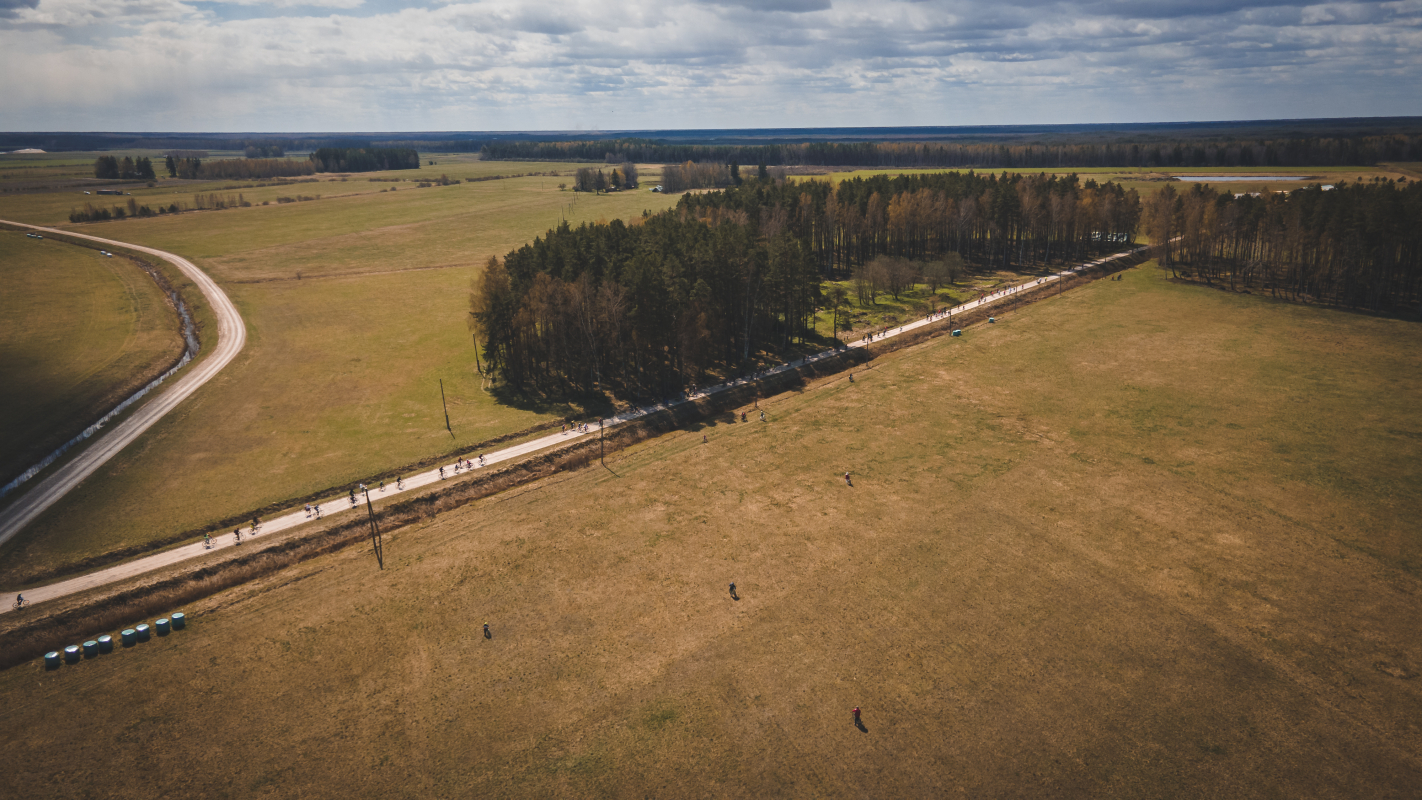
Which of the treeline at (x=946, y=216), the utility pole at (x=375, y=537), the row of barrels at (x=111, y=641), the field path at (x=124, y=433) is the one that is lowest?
the row of barrels at (x=111, y=641)

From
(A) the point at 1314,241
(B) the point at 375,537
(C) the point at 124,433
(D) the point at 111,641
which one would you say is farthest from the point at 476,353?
(A) the point at 1314,241

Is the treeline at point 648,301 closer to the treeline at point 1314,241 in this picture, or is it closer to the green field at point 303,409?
the green field at point 303,409

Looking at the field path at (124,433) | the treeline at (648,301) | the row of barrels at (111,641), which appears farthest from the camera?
the treeline at (648,301)

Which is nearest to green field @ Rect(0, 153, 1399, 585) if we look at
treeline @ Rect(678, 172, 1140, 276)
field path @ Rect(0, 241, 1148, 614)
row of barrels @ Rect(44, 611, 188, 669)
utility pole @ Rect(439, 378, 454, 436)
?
utility pole @ Rect(439, 378, 454, 436)

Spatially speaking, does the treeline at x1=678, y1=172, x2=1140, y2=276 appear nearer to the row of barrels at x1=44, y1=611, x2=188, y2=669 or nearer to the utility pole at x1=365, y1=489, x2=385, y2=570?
the utility pole at x1=365, y1=489, x2=385, y2=570

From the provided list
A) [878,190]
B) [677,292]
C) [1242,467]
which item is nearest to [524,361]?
[677,292]

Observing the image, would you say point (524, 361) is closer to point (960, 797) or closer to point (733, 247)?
point (733, 247)

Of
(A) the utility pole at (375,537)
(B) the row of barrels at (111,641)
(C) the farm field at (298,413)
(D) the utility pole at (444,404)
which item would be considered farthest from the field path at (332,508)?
(D) the utility pole at (444,404)
